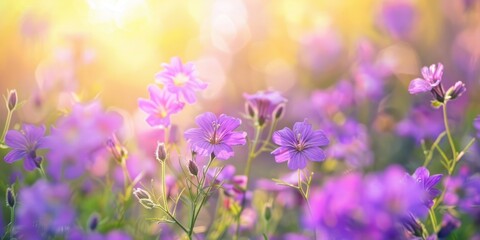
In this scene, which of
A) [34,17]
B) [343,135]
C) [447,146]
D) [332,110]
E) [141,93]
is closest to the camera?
[343,135]

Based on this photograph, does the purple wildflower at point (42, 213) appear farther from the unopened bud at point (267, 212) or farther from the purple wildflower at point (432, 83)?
the purple wildflower at point (432, 83)

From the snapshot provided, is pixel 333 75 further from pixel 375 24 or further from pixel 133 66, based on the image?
pixel 133 66

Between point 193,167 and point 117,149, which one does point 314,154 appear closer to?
point 193,167

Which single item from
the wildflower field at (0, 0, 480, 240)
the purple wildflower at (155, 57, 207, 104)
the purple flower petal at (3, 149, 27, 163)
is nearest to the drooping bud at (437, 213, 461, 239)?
the wildflower field at (0, 0, 480, 240)

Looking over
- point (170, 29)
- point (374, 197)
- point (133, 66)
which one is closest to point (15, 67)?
point (133, 66)

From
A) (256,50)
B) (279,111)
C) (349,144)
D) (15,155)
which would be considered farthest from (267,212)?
(256,50)

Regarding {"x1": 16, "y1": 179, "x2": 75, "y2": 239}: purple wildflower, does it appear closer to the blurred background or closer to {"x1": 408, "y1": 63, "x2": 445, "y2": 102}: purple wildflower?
the blurred background

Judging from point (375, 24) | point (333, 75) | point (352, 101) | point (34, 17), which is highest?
point (34, 17)
